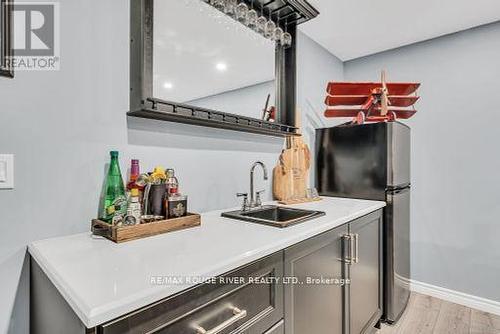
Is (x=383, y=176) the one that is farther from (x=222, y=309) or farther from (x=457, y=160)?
(x=222, y=309)

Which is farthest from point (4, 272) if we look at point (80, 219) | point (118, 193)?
point (118, 193)

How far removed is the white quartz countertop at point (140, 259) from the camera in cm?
60

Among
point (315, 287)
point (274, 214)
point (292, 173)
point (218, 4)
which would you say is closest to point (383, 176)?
point (292, 173)

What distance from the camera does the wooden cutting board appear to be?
199cm

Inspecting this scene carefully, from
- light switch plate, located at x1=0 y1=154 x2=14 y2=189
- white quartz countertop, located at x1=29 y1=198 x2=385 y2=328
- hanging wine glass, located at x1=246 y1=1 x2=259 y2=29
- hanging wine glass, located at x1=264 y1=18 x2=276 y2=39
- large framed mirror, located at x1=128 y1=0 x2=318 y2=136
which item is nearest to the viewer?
white quartz countertop, located at x1=29 y1=198 x2=385 y2=328

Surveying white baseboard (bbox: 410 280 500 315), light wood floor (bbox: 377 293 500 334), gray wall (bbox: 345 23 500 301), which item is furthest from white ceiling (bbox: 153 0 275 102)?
white baseboard (bbox: 410 280 500 315)

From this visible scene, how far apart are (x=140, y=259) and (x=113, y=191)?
0.42m

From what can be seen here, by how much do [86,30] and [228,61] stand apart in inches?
30.0

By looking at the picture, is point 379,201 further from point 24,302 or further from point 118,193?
point 24,302

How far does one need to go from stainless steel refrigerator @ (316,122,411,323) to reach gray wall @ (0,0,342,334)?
52.7 inches

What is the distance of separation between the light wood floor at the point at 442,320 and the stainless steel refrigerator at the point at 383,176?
9cm

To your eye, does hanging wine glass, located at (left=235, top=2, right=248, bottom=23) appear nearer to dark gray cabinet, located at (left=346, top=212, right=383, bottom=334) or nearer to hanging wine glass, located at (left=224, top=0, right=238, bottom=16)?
hanging wine glass, located at (left=224, top=0, right=238, bottom=16)

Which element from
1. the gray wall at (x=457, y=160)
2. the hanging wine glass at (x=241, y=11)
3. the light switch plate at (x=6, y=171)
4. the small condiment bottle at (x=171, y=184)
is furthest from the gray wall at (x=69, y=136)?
the gray wall at (x=457, y=160)

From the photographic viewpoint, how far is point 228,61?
1662 mm
